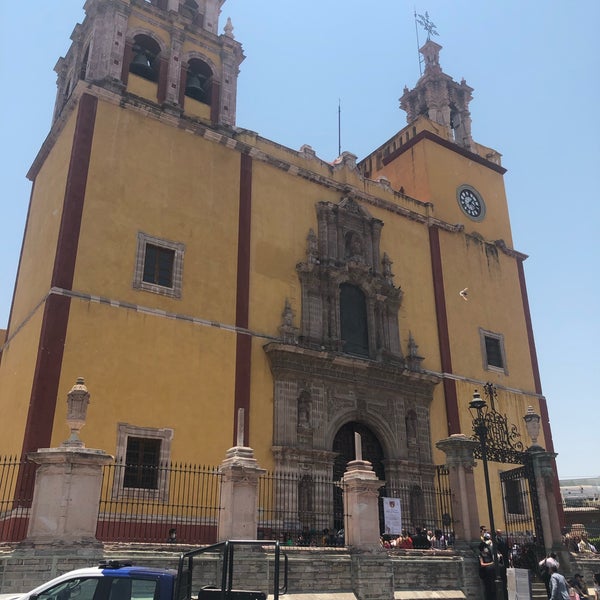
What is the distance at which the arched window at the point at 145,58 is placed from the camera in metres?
20.4

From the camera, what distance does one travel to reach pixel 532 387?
2572cm

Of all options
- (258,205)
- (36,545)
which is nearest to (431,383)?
(258,205)

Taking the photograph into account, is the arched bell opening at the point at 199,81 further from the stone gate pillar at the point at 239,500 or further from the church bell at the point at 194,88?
the stone gate pillar at the point at 239,500

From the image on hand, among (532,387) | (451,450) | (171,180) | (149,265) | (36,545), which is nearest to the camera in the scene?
(36,545)

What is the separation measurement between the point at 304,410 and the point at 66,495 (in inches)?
384

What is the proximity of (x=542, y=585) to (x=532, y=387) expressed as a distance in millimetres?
10920

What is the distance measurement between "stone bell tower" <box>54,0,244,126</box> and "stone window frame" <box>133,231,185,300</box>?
4.51 meters

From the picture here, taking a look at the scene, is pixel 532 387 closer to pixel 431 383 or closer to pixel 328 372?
pixel 431 383

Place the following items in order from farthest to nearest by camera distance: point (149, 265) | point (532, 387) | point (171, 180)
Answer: point (532, 387), point (171, 180), point (149, 265)

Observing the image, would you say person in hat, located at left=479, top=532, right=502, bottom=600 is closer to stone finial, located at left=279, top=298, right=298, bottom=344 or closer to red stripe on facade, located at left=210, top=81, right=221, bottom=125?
stone finial, located at left=279, top=298, right=298, bottom=344

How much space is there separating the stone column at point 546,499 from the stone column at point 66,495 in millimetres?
11255

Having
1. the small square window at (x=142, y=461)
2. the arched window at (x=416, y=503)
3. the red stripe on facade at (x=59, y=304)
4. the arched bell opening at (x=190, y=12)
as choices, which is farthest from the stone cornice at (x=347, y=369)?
the arched bell opening at (x=190, y=12)

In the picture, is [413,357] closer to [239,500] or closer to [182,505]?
[182,505]

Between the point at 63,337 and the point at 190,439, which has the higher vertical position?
the point at 63,337
